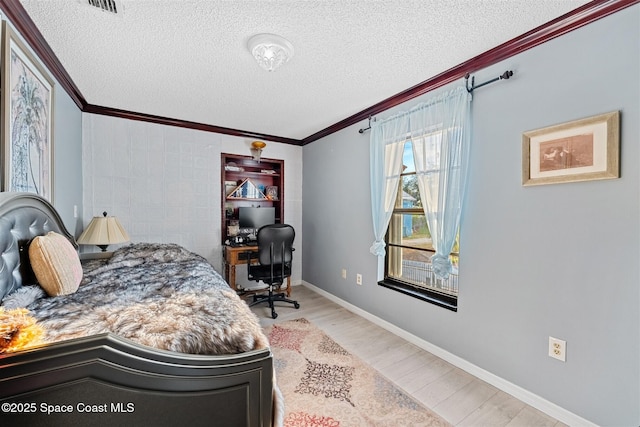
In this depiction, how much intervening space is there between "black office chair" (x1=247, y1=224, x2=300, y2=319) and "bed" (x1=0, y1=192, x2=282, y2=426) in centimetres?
148

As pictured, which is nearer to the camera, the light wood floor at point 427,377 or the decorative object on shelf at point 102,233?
the light wood floor at point 427,377

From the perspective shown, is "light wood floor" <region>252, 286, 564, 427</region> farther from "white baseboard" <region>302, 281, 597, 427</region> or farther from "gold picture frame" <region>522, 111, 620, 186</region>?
"gold picture frame" <region>522, 111, 620, 186</region>

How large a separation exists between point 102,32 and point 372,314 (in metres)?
3.16

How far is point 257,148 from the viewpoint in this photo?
3775 mm

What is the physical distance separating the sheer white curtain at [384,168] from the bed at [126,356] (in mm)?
1658

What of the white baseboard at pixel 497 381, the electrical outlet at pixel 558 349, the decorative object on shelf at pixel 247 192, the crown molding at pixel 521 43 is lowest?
the white baseboard at pixel 497 381

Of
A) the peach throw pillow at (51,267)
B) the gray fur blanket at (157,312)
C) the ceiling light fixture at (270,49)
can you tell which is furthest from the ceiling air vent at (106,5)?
the gray fur blanket at (157,312)

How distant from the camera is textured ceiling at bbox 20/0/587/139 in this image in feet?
4.81

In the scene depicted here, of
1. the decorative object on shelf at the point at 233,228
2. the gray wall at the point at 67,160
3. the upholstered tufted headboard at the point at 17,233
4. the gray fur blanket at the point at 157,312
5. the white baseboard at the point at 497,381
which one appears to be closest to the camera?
the gray fur blanket at the point at 157,312

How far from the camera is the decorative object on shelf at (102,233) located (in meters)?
2.53

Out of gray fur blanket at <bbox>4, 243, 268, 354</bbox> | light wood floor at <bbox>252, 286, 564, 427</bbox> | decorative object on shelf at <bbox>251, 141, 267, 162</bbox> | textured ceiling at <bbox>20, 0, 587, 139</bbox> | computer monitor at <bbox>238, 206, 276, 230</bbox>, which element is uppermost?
textured ceiling at <bbox>20, 0, 587, 139</bbox>

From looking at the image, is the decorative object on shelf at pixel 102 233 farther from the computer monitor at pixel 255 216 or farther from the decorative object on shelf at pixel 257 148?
the decorative object on shelf at pixel 257 148

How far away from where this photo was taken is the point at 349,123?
3.20 metres

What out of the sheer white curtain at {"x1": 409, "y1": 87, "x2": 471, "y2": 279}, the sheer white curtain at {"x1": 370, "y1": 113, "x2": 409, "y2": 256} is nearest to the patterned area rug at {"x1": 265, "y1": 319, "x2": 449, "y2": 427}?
the sheer white curtain at {"x1": 409, "y1": 87, "x2": 471, "y2": 279}
